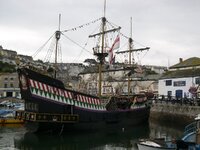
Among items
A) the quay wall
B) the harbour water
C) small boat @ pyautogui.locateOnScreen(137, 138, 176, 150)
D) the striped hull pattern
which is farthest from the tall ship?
small boat @ pyautogui.locateOnScreen(137, 138, 176, 150)

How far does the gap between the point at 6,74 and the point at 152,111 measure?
53.9 m

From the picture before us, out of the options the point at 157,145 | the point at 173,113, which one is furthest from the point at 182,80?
the point at 157,145

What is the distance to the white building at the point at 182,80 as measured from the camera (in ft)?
169

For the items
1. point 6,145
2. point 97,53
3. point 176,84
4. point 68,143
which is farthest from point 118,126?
point 176,84

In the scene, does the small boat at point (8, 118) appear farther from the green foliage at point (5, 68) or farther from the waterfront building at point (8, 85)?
the green foliage at point (5, 68)

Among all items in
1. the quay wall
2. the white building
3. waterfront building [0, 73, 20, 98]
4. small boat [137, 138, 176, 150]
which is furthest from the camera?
waterfront building [0, 73, 20, 98]

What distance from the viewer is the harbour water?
1054 inches

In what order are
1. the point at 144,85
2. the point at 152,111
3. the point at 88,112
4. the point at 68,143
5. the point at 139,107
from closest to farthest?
the point at 68,143 → the point at 88,112 → the point at 139,107 → the point at 152,111 → the point at 144,85

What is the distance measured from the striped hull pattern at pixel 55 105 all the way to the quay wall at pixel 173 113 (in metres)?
10.5

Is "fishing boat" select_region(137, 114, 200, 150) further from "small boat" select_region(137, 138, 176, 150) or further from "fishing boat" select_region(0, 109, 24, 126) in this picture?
"fishing boat" select_region(0, 109, 24, 126)

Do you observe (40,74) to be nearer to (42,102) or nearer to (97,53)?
(42,102)

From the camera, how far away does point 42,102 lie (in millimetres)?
31328

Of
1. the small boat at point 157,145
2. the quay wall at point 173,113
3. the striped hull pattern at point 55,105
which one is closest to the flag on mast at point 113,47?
the striped hull pattern at point 55,105

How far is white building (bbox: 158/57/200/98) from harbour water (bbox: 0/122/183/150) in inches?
687
